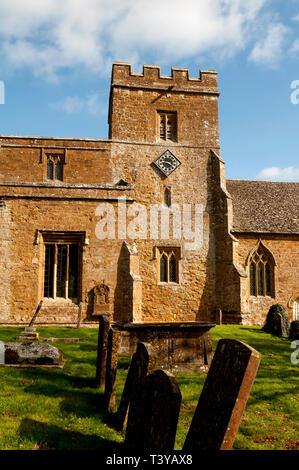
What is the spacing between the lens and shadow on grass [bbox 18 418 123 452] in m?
4.03

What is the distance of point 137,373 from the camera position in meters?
4.25

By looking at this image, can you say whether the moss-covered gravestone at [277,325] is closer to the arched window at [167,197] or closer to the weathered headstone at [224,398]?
the arched window at [167,197]

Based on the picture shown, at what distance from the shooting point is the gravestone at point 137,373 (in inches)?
157

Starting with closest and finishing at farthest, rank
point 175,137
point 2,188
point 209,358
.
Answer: point 209,358 < point 2,188 < point 175,137

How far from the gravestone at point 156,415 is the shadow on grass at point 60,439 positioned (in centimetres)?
40

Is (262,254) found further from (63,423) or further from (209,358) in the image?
(63,423)

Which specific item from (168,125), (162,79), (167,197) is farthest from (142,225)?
(162,79)

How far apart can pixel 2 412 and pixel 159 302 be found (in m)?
12.3

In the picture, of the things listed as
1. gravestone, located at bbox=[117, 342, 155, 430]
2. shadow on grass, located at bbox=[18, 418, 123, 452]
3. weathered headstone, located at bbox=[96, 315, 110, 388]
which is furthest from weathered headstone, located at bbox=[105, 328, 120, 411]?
shadow on grass, located at bbox=[18, 418, 123, 452]

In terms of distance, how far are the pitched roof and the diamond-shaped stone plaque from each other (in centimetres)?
445

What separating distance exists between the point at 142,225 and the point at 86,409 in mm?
12047

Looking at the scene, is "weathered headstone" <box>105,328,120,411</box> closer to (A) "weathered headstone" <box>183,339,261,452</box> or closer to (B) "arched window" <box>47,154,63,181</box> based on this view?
(A) "weathered headstone" <box>183,339,261,452</box>

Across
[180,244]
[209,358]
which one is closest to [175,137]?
[180,244]

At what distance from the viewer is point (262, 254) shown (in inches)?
770
